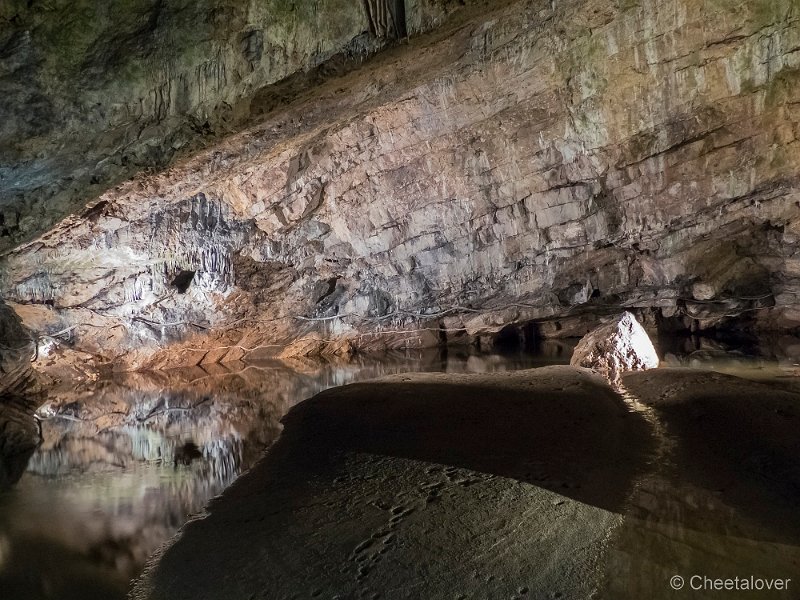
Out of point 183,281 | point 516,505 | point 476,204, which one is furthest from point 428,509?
point 183,281

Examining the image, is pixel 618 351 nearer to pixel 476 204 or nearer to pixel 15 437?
pixel 476 204

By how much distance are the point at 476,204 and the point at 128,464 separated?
697cm

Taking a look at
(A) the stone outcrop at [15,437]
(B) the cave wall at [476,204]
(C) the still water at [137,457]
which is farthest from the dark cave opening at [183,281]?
(A) the stone outcrop at [15,437]

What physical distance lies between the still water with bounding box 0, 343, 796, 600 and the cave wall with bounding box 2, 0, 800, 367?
1.61 meters

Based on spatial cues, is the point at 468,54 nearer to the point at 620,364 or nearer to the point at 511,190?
the point at 511,190

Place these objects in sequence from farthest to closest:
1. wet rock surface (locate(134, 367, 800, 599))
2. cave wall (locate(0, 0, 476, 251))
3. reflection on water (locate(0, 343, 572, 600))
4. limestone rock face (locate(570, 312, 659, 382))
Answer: limestone rock face (locate(570, 312, 659, 382)), cave wall (locate(0, 0, 476, 251)), reflection on water (locate(0, 343, 572, 600)), wet rock surface (locate(134, 367, 800, 599))

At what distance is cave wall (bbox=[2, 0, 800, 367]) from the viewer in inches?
284

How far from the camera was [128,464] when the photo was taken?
6.18m

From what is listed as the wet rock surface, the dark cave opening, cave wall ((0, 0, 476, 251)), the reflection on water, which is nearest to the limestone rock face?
the wet rock surface

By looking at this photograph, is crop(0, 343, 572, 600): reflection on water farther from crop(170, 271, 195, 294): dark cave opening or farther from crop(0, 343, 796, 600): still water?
crop(170, 271, 195, 294): dark cave opening

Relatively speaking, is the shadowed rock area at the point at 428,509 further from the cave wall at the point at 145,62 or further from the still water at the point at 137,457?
the cave wall at the point at 145,62

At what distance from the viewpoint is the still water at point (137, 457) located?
382 cm

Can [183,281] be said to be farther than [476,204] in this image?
Yes

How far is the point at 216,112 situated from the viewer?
6434mm
